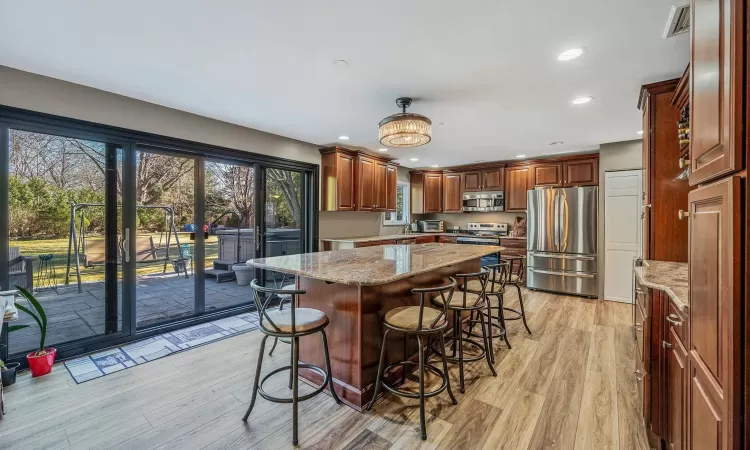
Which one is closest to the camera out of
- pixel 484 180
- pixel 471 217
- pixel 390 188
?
pixel 390 188

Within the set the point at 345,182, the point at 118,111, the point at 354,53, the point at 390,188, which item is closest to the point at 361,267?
the point at 354,53

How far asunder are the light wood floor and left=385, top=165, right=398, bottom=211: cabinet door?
351cm

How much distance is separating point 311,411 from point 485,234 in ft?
17.4

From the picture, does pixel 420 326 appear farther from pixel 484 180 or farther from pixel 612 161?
pixel 484 180

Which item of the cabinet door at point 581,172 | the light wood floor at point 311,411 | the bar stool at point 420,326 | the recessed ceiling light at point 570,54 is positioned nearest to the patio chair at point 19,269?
the light wood floor at point 311,411

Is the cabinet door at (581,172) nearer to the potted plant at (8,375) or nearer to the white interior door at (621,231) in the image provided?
the white interior door at (621,231)

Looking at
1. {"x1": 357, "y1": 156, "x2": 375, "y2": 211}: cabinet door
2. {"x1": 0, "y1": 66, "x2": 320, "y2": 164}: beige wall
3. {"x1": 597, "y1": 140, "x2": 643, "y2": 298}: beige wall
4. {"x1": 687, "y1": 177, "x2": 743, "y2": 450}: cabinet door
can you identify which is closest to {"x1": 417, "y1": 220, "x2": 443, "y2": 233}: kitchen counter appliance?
{"x1": 357, "y1": 156, "x2": 375, "y2": 211}: cabinet door

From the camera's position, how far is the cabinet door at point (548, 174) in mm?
5605

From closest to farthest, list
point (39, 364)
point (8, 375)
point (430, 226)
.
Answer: point (8, 375), point (39, 364), point (430, 226)

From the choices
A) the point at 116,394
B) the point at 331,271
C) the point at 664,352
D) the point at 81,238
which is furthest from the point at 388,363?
the point at 81,238

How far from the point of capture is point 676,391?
138 centimetres

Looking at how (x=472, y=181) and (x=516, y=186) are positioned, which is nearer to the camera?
(x=516, y=186)

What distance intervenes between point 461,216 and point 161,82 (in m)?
6.00

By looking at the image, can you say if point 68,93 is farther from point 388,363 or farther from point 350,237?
point 350,237
